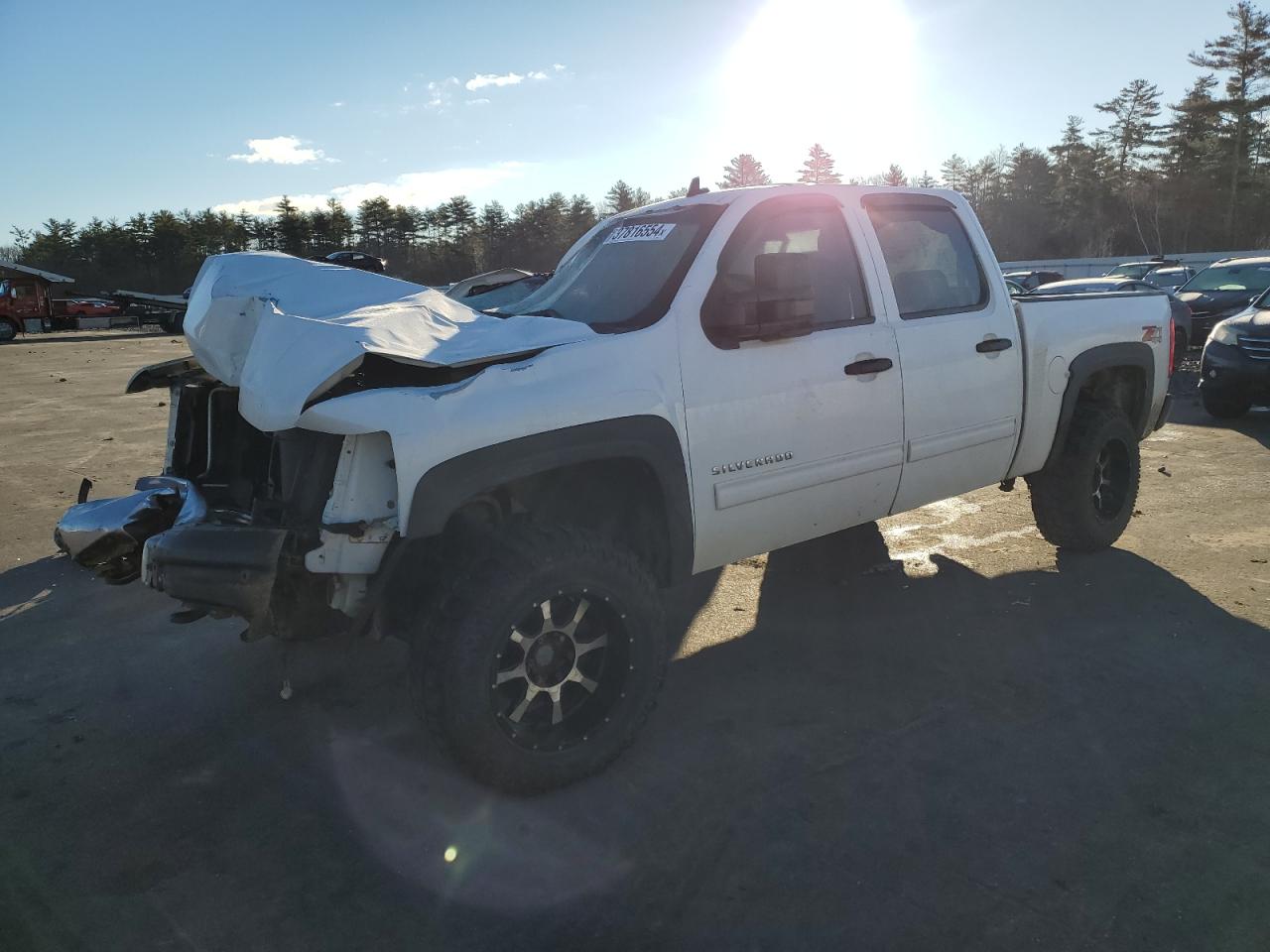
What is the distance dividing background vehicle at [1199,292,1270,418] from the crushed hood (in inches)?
358

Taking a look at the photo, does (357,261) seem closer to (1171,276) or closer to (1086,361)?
(1086,361)

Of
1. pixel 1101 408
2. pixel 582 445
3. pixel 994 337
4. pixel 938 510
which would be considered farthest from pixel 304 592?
pixel 938 510

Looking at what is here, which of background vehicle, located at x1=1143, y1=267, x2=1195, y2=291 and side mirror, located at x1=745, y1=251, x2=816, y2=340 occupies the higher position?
background vehicle, located at x1=1143, y1=267, x2=1195, y2=291

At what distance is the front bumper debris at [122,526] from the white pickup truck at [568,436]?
0.01m

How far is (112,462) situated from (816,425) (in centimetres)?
739

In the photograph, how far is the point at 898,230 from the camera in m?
4.46

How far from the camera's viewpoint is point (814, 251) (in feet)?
13.7

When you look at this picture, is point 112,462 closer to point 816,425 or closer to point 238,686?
point 238,686

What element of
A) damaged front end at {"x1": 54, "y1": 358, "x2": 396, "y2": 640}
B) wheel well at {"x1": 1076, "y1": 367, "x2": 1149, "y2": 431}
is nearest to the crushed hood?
damaged front end at {"x1": 54, "y1": 358, "x2": 396, "y2": 640}

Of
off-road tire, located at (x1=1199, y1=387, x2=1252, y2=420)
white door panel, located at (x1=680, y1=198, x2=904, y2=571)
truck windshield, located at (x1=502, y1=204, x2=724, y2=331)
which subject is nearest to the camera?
white door panel, located at (x1=680, y1=198, x2=904, y2=571)

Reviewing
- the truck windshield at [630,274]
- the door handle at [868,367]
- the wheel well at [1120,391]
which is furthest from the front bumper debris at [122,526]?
the wheel well at [1120,391]

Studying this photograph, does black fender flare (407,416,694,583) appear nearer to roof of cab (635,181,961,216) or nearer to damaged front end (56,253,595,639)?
damaged front end (56,253,595,639)

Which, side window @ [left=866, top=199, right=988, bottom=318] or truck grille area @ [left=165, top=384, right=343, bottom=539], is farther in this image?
side window @ [left=866, top=199, right=988, bottom=318]

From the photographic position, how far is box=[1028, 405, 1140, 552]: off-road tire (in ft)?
17.3
